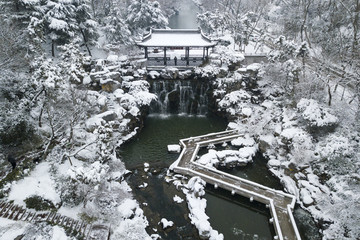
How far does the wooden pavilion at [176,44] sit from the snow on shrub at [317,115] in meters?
13.0

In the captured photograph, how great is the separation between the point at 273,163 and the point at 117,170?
13.3 metres

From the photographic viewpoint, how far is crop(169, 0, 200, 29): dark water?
2281 inches

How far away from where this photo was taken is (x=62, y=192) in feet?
45.1

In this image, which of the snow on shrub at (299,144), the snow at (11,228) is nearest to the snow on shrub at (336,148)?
the snow on shrub at (299,144)

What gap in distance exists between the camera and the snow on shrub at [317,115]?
18.2 meters

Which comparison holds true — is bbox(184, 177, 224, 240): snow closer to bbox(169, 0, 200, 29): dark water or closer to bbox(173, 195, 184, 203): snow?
bbox(173, 195, 184, 203): snow

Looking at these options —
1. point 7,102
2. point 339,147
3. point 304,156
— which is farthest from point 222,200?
point 7,102

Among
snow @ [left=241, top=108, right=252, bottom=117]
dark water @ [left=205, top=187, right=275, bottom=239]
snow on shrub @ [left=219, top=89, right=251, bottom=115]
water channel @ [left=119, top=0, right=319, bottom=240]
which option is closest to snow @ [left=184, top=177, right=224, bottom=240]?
water channel @ [left=119, top=0, right=319, bottom=240]

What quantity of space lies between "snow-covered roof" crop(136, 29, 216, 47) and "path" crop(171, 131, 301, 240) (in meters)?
12.5

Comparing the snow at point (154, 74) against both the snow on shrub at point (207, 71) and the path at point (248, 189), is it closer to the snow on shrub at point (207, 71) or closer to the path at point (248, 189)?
the snow on shrub at point (207, 71)

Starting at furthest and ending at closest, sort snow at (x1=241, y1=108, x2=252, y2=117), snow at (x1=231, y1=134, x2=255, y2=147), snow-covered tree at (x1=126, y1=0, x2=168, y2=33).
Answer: snow-covered tree at (x1=126, y1=0, x2=168, y2=33)
snow at (x1=241, y1=108, x2=252, y2=117)
snow at (x1=231, y1=134, x2=255, y2=147)

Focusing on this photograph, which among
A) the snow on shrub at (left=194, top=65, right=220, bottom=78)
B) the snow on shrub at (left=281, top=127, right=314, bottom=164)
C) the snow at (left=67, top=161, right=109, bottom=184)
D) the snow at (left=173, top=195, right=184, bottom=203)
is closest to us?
the snow at (left=67, top=161, right=109, bottom=184)

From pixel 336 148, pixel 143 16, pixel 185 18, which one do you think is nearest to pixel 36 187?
pixel 336 148

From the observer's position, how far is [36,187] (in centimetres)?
1377
